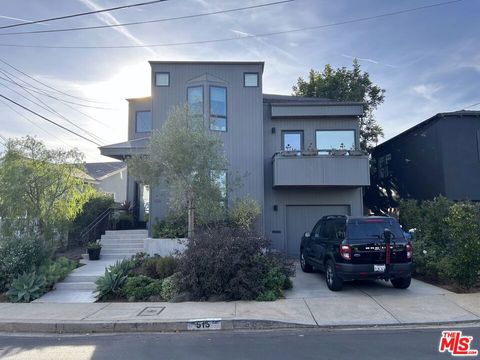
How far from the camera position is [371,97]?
74.7 ft

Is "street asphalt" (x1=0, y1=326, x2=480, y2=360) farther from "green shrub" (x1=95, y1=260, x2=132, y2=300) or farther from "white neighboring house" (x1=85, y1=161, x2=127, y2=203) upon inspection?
"white neighboring house" (x1=85, y1=161, x2=127, y2=203)

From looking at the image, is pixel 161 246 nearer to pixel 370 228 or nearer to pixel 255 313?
pixel 255 313

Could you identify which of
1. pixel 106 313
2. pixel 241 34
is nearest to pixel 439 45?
pixel 241 34

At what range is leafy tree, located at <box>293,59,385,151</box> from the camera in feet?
71.7

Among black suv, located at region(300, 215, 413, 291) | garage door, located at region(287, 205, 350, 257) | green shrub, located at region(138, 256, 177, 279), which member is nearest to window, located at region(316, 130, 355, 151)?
garage door, located at region(287, 205, 350, 257)

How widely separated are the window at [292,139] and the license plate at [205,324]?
10.1m

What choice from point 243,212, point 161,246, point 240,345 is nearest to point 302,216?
point 243,212

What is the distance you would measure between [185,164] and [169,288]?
3587mm

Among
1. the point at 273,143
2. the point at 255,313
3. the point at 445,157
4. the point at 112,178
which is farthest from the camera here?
the point at 112,178

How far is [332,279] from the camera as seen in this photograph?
883 centimetres

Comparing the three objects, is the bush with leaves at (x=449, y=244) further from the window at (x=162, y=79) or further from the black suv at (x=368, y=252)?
the window at (x=162, y=79)

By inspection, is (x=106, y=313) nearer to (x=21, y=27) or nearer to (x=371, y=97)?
(x=21, y=27)

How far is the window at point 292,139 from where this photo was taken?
15633mm

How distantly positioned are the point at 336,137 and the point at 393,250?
799 centimetres
